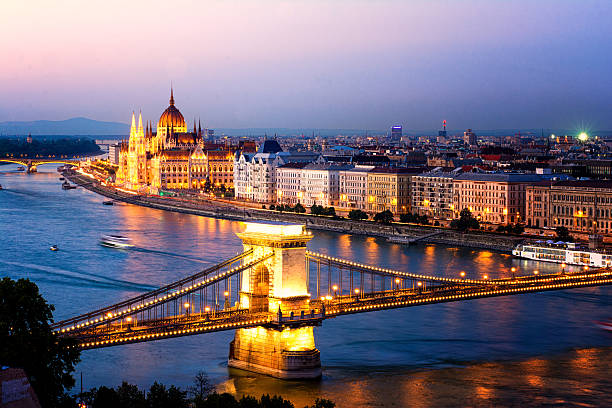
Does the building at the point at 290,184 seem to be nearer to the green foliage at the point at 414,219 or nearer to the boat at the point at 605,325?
the green foliage at the point at 414,219

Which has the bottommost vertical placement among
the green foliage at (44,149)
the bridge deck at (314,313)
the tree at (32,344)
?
the bridge deck at (314,313)

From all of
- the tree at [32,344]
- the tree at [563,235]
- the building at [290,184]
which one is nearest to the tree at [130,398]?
the tree at [32,344]

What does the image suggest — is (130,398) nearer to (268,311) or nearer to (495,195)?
(268,311)

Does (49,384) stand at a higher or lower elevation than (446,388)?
higher

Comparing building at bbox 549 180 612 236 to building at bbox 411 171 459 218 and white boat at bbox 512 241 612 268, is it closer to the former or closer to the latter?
white boat at bbox 512 241 612 268

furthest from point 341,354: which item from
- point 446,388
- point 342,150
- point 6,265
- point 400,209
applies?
point 342,150

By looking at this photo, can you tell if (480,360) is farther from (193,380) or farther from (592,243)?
(592,243)
